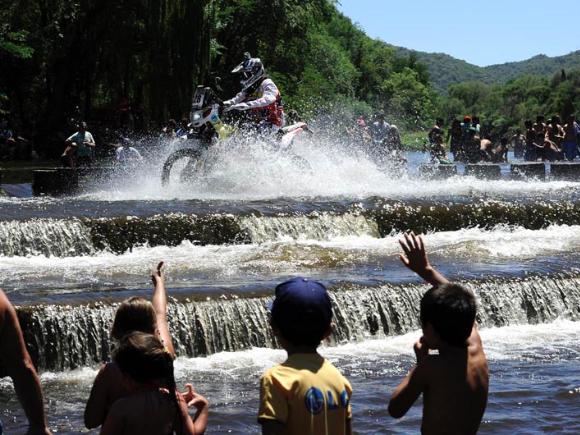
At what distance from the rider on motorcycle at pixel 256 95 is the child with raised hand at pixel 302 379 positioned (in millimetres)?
17729

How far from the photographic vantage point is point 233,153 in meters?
22.4

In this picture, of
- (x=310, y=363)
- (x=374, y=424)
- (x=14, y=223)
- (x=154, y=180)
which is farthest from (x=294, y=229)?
(x=310, y=363)

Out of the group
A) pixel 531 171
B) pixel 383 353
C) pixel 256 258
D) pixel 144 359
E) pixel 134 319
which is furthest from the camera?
pixel 531 171

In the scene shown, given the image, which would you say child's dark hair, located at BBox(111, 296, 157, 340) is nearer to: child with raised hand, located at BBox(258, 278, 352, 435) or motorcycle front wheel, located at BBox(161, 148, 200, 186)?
child with raised hand, located at BBox(258, 278, 352, 435)

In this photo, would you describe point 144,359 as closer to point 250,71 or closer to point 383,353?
point 383,353

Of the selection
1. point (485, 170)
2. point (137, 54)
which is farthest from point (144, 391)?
point (137, 54)

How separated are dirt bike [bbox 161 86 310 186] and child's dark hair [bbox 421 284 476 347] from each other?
56.0 ft

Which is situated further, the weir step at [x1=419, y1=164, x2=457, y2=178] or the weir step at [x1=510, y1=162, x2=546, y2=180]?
the weir step at [x1=510, y1=162, x2=546, y2=180]

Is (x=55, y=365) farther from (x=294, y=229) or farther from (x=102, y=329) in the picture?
(x=294, y=229)

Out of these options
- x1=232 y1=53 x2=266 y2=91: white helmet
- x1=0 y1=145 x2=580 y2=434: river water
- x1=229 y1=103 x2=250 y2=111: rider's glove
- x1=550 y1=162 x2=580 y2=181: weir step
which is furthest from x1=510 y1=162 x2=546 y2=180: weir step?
x1=229 y1=103 x2=250 y2=111: rider's glove

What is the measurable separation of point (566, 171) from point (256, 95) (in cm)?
1218

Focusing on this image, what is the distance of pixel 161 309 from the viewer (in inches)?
204

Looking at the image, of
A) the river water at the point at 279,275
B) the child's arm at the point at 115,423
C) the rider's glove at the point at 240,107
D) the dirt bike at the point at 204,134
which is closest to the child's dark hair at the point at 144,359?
the child's arm at the point at 115,423

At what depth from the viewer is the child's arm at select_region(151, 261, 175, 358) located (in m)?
4.95
